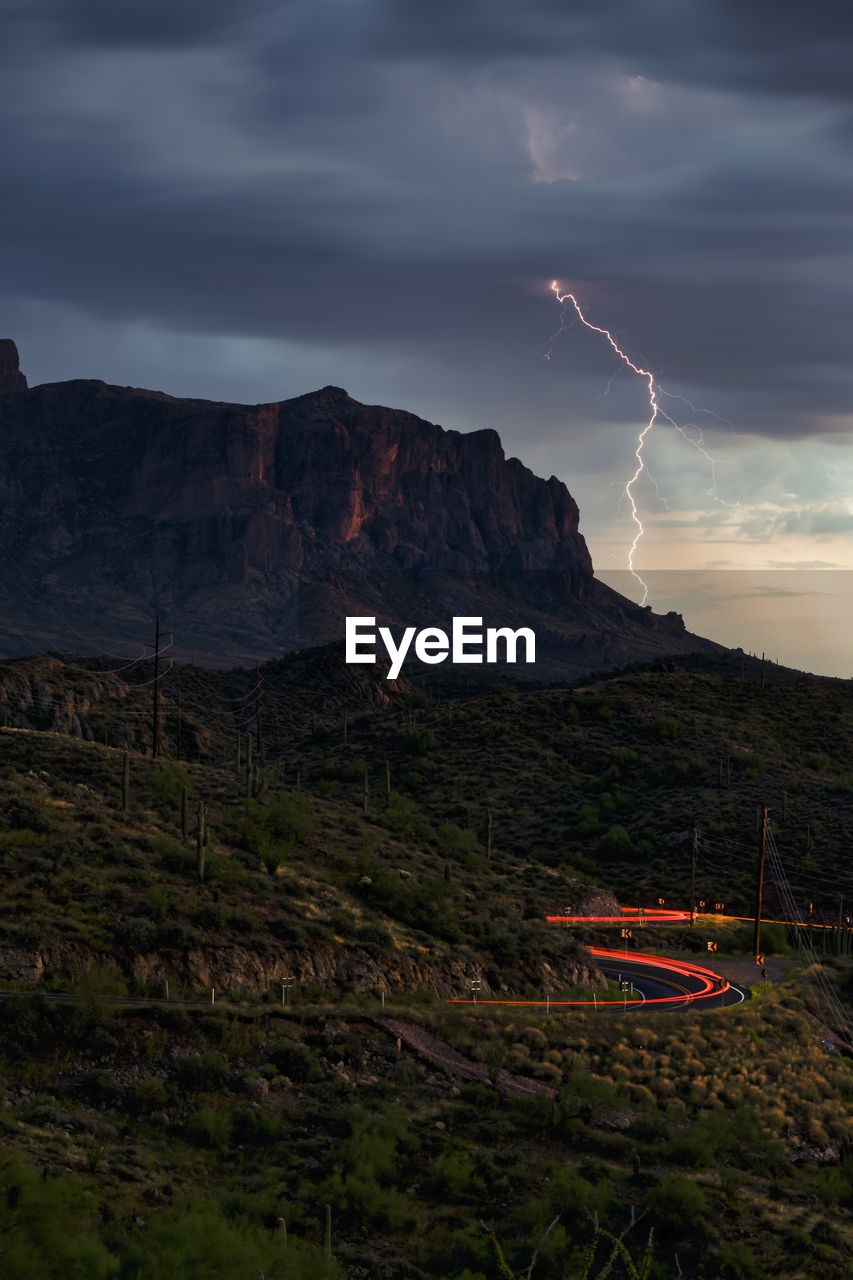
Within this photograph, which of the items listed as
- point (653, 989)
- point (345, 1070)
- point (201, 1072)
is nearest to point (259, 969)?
point (345, 1070)

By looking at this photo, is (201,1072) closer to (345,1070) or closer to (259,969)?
(345,1070)

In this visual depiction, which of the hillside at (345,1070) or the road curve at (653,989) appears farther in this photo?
the road curve at (653,989)

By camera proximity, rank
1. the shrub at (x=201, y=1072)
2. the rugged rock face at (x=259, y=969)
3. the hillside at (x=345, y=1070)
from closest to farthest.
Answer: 1. the hillside at (x=345, y=1070)
2. the shrub at (x=201, y=1072)
3. the rugged rock face at (x=259, y=969)

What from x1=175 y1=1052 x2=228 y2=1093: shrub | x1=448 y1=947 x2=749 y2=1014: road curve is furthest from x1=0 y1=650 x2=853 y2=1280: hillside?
x1=448 y1=947 x2=749 y2=1014: road curve

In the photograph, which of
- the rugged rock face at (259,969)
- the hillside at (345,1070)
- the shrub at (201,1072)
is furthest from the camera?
the rugged rock face at (259,969)

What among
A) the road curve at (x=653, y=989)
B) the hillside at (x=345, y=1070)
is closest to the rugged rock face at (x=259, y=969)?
the hillside at (x=345, y=1070)

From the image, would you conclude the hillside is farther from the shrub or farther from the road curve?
the road curve

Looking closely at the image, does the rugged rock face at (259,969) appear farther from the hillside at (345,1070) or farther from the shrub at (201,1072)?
the shrub at (201,1072)

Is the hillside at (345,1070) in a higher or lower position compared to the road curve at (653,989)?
higher

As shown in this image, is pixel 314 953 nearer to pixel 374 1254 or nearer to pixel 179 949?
pixel 179 949

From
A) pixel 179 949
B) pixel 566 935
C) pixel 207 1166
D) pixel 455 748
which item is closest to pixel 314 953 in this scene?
pixel 179 949

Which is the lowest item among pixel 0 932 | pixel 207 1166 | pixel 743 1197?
pixel 743 1197
